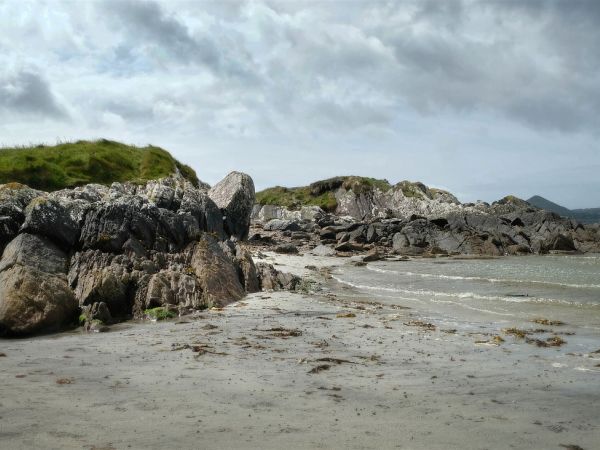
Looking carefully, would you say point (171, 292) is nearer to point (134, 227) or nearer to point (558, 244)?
point (134, 227)

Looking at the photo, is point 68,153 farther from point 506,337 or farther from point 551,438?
point 551,438

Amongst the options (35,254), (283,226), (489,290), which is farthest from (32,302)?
(283,226)

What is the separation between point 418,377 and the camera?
8734 millimetres

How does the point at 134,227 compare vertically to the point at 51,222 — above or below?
below

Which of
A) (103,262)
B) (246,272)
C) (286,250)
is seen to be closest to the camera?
(103,262)

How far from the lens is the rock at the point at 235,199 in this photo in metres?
40.5

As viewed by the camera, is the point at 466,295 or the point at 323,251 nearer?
the point at 466,295

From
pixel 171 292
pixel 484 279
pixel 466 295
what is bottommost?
pixel 466 295

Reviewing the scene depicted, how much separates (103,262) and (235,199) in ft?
79.6

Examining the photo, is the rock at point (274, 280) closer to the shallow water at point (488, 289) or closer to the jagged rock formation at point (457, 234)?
the shallow water at point (488, 289)

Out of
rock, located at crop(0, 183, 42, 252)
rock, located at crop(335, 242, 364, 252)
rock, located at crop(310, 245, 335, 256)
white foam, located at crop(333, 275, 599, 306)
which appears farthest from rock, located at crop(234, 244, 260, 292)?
rock, located at crop(335, 242, 364, 252)

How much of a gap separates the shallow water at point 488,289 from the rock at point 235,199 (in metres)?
10.9

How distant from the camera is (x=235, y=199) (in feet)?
134

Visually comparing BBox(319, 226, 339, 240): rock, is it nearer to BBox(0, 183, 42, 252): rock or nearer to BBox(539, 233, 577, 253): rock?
BBox(539, 233, 577, 253): rock
